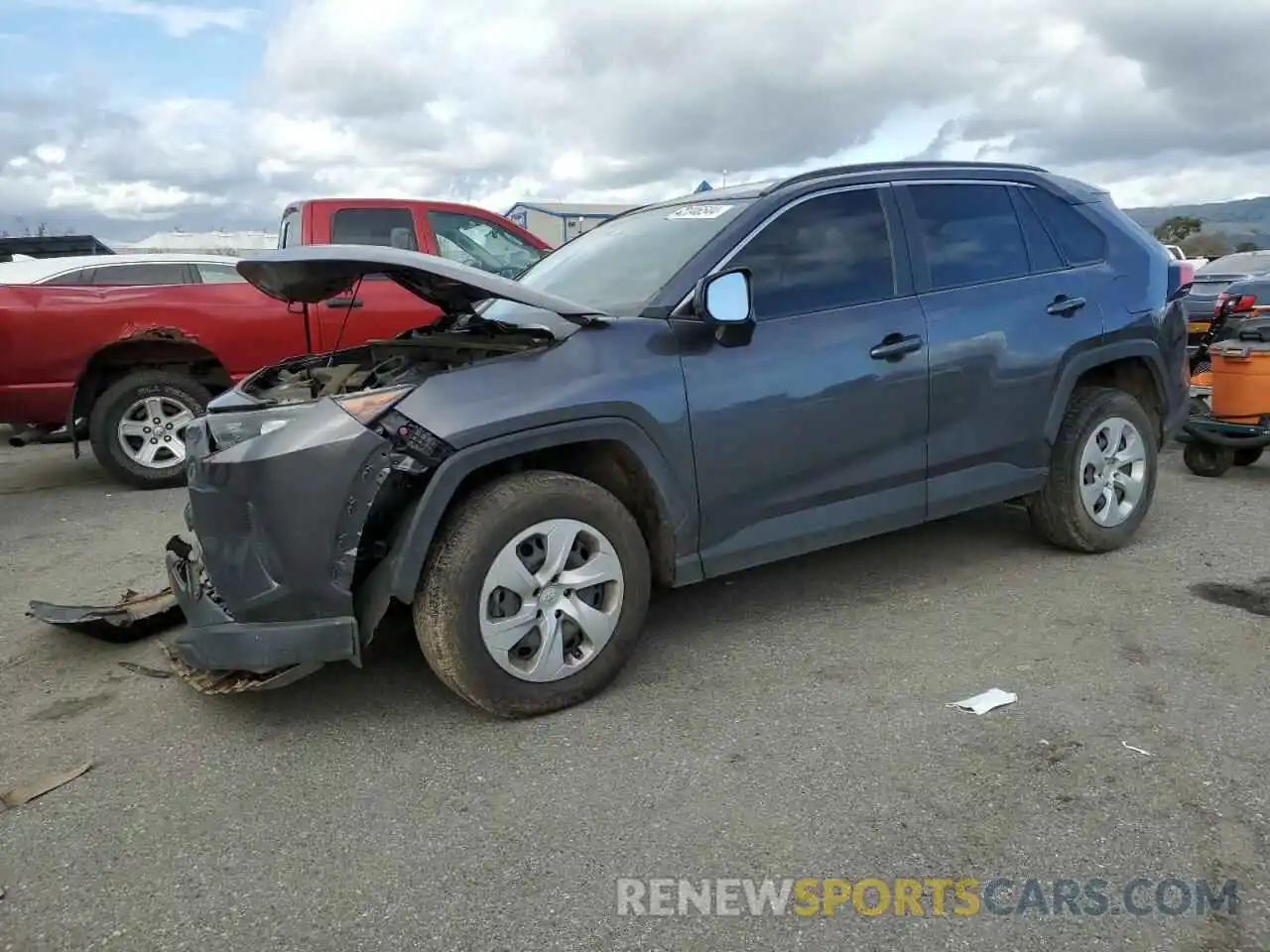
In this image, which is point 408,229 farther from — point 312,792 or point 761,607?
point 312,792

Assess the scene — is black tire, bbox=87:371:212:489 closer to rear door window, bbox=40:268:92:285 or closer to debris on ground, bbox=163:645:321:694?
A: rear door window, bbox=40:268:92:285

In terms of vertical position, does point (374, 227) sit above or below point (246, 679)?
above

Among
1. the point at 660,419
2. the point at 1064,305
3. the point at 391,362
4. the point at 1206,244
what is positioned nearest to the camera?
the point at 660,419

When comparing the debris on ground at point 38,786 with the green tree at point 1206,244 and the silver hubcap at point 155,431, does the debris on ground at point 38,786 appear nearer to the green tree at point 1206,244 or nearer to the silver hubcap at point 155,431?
the silver hubcap at point 155,431

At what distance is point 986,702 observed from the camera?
3410 mm

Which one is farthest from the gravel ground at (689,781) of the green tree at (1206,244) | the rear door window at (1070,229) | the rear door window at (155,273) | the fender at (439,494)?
the green tree at (1206,244)

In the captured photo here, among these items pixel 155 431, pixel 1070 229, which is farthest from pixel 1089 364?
pixel 155 431

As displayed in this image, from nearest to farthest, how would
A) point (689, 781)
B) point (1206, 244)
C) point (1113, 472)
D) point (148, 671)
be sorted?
point (689, 781), point (148, 671), point (1113, 472), point (1206, 244)

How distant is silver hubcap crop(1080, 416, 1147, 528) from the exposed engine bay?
2811 millimetres

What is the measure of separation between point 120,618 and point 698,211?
9.64ft

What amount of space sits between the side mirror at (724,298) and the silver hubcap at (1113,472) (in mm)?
2149

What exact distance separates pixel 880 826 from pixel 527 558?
137cm

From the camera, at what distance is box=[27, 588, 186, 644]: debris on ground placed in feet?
13.2

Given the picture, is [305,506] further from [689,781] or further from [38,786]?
[689,781]
